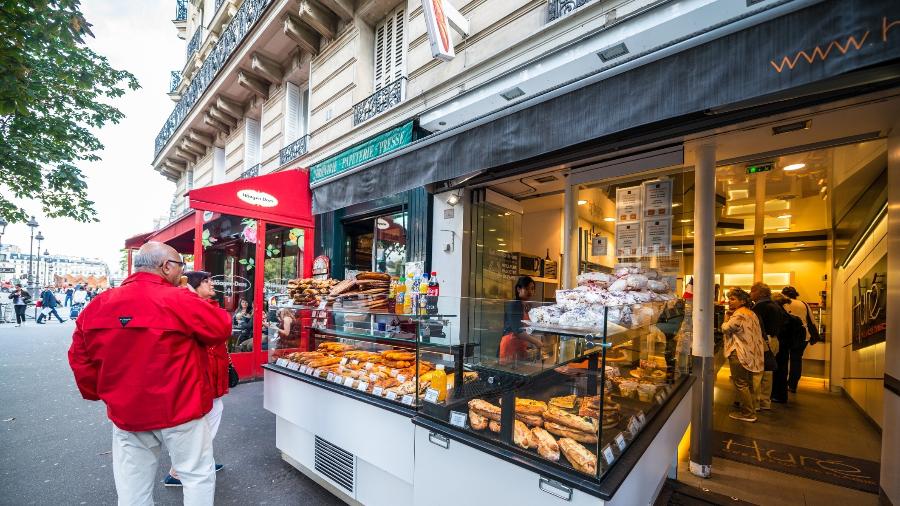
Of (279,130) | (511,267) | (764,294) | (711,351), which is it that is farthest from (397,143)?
(764,294)

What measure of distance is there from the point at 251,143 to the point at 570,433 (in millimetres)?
13018

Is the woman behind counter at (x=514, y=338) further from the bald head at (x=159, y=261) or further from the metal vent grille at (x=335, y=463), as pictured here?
the bald head at (x=159, y=261)

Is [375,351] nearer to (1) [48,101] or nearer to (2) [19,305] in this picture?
(1) [48,101]

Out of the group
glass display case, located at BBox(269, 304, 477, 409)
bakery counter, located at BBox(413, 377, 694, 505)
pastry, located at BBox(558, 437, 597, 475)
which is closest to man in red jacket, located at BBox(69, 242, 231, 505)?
glass display case, located at BBox(269, 304, 477, 409)

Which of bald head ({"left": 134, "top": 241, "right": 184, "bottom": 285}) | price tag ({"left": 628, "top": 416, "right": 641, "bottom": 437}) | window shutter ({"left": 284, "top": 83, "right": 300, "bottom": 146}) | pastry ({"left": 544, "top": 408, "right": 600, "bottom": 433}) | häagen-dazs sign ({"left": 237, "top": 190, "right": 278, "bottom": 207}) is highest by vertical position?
window shutter ({"left": 284, "top": 83, "right": 300, "bottom": 146})

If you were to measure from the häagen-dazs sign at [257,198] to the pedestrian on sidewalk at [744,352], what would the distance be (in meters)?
7.51

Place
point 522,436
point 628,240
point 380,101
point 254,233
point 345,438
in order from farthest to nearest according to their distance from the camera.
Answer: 1. point 380,101
2. point 254,233
3. point 628,240
4. point 345,438
5. point 522,436

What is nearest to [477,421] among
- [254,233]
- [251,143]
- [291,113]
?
[254,233]

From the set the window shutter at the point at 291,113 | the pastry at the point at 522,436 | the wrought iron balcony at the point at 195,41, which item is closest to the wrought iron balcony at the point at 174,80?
the wrought iron balcony at the point at 195,41

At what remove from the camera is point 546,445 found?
1.88 meters

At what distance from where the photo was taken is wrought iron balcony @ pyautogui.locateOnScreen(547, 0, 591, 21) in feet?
14.3

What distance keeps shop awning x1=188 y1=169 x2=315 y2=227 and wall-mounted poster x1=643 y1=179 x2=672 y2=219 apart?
544 centimetres

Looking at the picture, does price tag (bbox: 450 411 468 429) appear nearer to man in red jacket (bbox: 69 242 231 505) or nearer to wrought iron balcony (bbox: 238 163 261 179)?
Answer: man in red jacket (bbox: 69 242 231 505)

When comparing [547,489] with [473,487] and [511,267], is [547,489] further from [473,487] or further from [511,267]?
[511,267]
